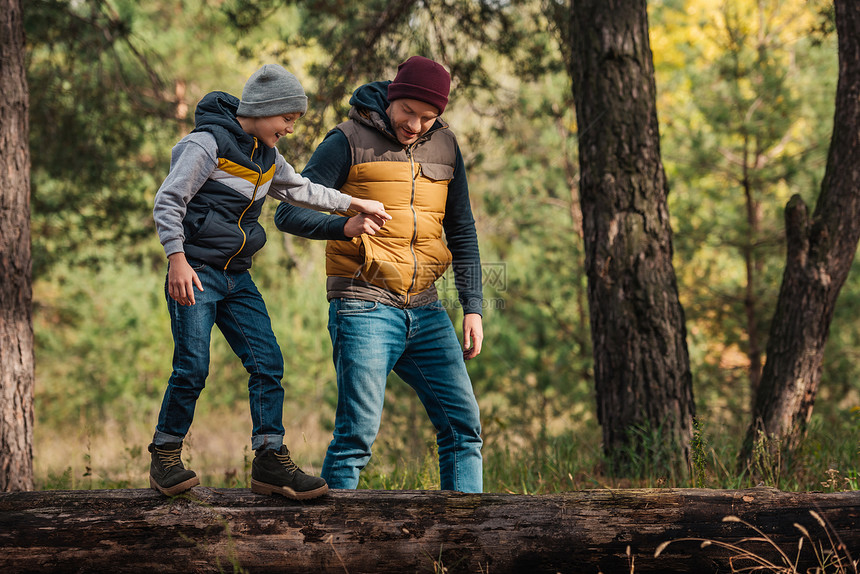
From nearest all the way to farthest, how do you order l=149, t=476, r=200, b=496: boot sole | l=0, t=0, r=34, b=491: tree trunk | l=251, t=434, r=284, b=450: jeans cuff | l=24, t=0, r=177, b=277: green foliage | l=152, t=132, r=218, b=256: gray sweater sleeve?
l=152, t=132, r=218, b=256: gray sweater sleeve < l=149, t=476, r=200, b=496: boot sole < l=251, t=434, r=284, b=450: jeans cuff < l=0, t=0, r=34, b=491: tree trunk < l=24, t=0, r=177, b=277: green foliage

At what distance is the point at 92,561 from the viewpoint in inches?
103

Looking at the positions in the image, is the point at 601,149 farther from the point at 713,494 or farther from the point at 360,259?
the point at 713,494

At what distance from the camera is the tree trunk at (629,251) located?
441 centimetres

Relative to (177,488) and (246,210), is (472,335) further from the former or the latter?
(177,488)

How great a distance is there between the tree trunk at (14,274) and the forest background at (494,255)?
34 cm

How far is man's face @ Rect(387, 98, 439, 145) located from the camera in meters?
3.01

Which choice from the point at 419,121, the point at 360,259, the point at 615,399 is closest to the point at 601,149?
the point at 615,399

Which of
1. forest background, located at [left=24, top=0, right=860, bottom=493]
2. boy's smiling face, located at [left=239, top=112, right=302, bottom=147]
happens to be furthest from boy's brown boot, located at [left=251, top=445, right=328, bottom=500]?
boy's smiling face, located at [left=239, top=112, right=302, bottom=147]

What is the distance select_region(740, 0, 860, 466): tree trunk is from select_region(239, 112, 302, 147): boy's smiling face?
3633 mm

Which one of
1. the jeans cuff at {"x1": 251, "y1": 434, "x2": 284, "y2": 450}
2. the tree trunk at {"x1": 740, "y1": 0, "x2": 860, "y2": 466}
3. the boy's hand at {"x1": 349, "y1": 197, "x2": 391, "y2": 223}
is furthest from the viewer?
the tree trunk at {"x1": 740, "y1": 0, "x2": 860, "y2": 466}

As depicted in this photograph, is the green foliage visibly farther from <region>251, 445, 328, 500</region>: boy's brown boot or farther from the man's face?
<region>251, 445, 328, 500</region>: boy's brown boot

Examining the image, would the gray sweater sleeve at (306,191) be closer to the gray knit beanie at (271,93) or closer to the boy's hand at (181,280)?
the gray knit beanie at (271,93)

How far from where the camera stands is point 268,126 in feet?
9.23

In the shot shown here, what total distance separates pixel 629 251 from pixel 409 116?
2045 mm
